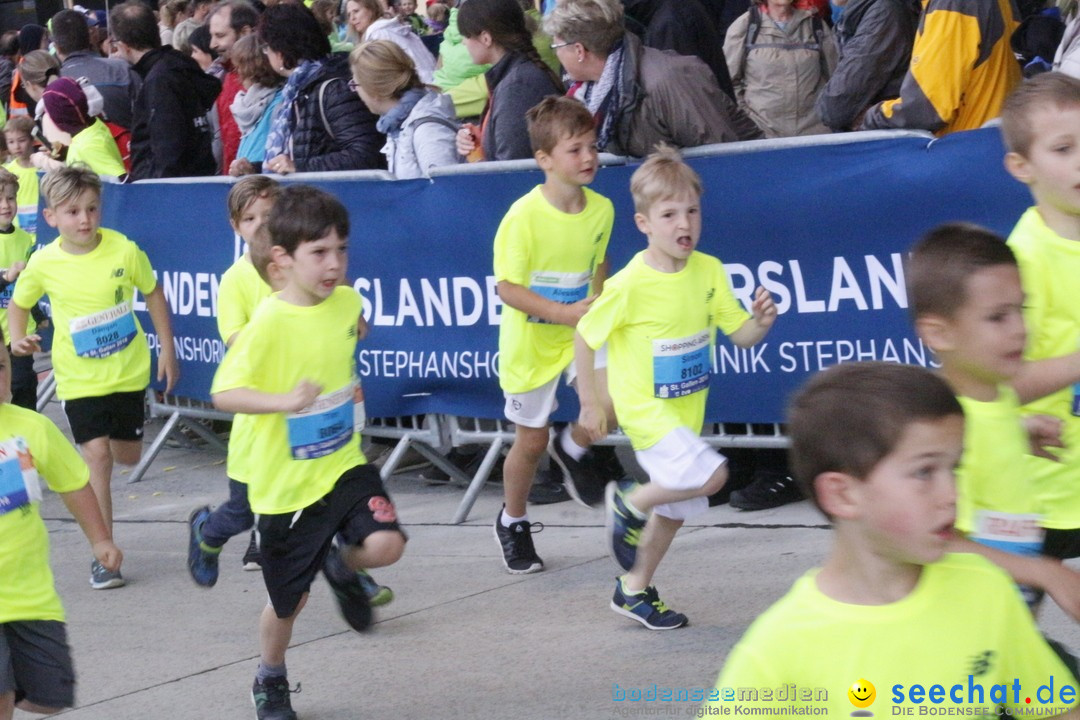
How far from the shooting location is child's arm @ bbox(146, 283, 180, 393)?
23.2 feet

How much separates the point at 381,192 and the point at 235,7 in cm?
335

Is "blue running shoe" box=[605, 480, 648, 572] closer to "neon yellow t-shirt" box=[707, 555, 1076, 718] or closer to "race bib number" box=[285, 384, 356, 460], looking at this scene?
"race bib number" box=[285, 384, 356, 460]

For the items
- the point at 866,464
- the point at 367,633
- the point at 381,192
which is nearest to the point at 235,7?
the point at 381,192

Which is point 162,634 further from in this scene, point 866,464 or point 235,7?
point 235,7

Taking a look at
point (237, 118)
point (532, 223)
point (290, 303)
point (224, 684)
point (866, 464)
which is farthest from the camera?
point (237, 118)

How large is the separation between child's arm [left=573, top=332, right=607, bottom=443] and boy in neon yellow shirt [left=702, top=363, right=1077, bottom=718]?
285cm

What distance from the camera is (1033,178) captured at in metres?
3.61

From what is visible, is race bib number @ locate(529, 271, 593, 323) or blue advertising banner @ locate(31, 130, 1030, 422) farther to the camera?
race bib number @ locate(529, 271, 593, 323)

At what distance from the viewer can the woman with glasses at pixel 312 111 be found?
311 inches

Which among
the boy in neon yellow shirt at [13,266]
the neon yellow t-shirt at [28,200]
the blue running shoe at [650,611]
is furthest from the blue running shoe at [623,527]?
the neon yellow t-shirt at [28,200]

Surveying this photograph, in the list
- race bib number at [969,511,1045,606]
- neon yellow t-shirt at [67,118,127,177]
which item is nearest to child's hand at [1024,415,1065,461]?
race bib number at [969,511,1045,606]

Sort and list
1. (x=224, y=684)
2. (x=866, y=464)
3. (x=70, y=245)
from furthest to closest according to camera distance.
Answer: (x=70, y=245)
(x=224, y=684)
(x=866, y=464)

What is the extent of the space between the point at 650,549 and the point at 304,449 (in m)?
1.31

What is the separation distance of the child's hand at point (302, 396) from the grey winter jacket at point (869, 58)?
3.07m
